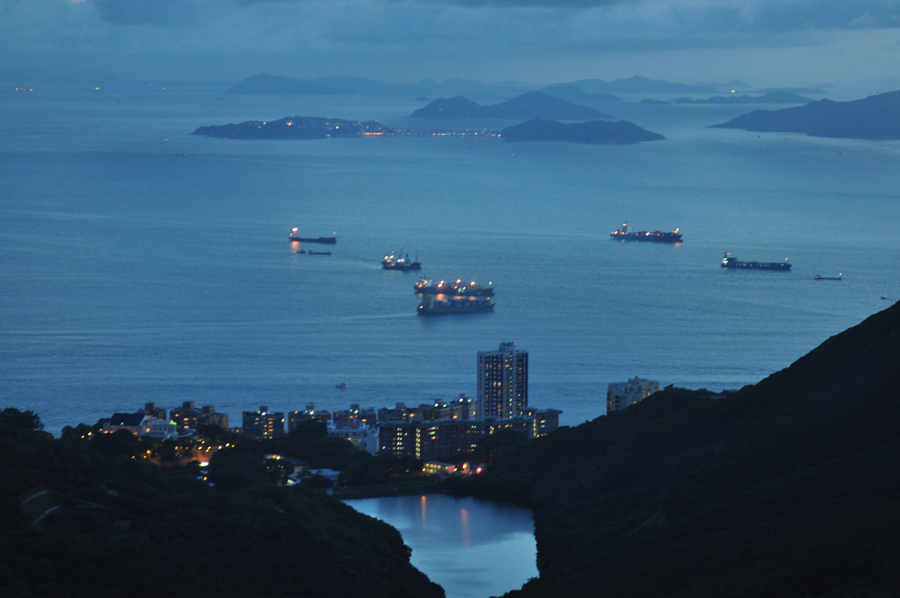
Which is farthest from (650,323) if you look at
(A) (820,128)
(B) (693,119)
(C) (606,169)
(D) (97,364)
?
(B) (693,119)

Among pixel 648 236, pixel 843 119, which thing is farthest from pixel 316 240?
pixel 843 119

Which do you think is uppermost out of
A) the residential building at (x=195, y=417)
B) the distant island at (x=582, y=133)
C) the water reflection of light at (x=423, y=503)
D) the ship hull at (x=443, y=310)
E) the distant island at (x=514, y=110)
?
the distant island at (x=514, y=110)

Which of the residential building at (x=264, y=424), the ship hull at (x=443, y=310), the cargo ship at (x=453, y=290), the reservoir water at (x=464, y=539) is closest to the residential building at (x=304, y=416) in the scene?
the residential building at (x=264, y=424)

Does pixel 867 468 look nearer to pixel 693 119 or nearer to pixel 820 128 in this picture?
pixel 820 128

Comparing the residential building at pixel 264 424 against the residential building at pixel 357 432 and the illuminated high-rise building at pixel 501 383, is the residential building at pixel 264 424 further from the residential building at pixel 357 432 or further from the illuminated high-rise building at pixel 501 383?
the illuminated high-rise building at pixel 501 383

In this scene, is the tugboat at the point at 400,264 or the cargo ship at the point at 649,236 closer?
the tugboat at the point at 400,264

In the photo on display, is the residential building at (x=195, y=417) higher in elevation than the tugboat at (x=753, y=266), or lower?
lower
